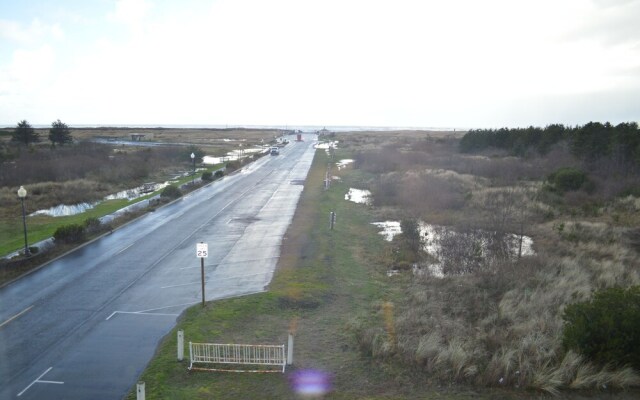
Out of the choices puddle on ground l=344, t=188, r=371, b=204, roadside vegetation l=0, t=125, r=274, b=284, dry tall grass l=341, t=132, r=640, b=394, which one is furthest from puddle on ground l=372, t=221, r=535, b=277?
roadside vegetation l=0, t=125, r=274, b=284

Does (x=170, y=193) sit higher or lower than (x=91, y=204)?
higher

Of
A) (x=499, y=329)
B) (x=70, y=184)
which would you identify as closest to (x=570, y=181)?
(x=499, y=329)

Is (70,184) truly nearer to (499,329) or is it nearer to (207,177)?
(207,177)

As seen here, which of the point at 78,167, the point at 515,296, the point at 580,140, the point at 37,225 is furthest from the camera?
the point at 78,167

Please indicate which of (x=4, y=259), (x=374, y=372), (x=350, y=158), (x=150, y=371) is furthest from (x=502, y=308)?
(x=350, y=158)

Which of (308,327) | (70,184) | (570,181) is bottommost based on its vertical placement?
(308,327)

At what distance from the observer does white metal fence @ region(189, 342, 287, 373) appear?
37.9ft

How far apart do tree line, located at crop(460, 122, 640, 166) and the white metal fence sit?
4166cm

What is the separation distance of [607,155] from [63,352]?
51.1 meters

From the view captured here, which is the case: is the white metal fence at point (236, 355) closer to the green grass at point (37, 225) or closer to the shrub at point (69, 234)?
the shrub at point (69, 234)

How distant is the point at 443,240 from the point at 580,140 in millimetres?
35819

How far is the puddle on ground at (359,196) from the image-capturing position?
39.4 metres

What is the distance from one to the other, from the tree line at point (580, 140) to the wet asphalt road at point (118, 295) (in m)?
34.8

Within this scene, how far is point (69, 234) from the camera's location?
24.9 metres
